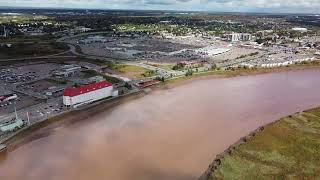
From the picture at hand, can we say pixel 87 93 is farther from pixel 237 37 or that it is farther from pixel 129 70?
pixel 237 37

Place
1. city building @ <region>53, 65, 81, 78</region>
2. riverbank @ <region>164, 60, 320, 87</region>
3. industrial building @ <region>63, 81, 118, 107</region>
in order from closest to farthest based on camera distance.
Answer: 1. industrial building @ <region>63, 81, 118, 107</region>
2. riverbank @ <region>164, 60, 320, 87</region>
3. city building @ <region>53, 65, 81, 78</region>

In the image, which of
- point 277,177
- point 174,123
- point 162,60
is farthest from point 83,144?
point 162,60

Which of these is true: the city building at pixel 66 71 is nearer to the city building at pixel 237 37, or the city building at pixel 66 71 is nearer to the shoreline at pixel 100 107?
the shoreline at pixel 100 107

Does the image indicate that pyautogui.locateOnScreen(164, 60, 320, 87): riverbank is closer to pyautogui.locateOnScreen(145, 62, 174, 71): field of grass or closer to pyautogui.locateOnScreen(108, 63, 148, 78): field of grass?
pyautogui.locateOnScreen(108, 63, 148, 78): field of grass

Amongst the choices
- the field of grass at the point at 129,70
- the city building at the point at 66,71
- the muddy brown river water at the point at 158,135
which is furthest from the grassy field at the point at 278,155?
the city building at the point at 66,71

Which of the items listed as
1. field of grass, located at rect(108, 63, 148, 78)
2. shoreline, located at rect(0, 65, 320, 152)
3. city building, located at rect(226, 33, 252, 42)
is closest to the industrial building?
shoreline, located at rect(0, 65, 320, 152)

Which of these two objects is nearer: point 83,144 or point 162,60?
point 83,144

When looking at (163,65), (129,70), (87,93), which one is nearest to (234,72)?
(163,65)

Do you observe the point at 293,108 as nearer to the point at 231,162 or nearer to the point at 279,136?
the point at 279,136
